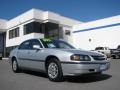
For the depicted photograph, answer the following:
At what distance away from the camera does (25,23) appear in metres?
30.2

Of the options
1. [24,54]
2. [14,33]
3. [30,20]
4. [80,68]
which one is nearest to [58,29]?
[30,20]

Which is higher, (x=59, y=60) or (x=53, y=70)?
(x=59, y=60)

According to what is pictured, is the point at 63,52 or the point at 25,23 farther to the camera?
the point at 25,23

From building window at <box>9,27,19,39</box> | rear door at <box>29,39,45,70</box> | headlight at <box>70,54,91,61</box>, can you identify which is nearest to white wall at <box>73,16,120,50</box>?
building window at <box>9,27,19,39</box>

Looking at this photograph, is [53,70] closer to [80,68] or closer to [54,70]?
[54,70]

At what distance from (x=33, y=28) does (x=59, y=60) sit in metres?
22.6

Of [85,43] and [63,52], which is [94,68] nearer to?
[63,52]

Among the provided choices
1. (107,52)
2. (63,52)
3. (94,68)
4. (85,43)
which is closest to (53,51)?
(63,52)

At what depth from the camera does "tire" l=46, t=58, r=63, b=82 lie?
6.26m

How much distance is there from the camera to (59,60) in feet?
20.6

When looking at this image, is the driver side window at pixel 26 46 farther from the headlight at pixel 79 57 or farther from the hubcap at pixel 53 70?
the headlight at pixel 79 57

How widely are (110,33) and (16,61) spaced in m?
21.7

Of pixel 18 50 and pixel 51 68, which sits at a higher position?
pixel 18 50

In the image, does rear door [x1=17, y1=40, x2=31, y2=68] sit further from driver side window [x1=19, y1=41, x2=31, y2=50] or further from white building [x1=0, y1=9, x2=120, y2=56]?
white building [x1=0, y1=9, x2=120, y2=56]
